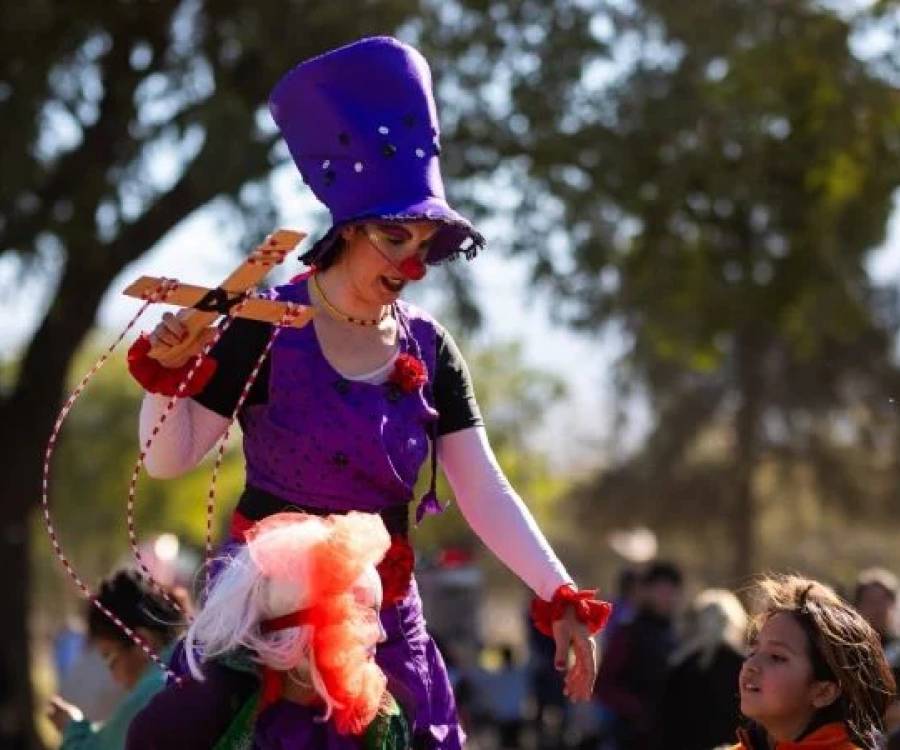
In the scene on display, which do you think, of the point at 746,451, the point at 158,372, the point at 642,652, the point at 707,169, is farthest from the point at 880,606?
the point at 746,451

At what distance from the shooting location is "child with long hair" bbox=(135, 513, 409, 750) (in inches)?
155

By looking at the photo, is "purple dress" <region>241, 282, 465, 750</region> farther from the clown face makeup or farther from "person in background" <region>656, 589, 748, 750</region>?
"person in background" <region>656, 589, 748, 750</region>

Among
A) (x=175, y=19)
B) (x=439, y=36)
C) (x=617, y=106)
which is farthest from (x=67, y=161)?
(x=617, y=106)

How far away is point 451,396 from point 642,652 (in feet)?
21.1

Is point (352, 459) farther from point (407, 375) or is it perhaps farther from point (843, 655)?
point (843, 655)

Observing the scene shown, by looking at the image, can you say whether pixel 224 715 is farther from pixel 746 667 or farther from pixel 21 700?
pixel 21 700

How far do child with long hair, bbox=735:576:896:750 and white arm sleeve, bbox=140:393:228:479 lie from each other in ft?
4.08

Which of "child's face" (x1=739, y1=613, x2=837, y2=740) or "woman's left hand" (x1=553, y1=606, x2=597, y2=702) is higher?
"woman's left hand" (x1=553, y1=606, x2=597, y2=702)

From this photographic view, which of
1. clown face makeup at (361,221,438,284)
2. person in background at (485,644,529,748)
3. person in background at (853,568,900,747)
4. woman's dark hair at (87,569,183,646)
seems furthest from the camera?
person in background at (485,644,529,748)

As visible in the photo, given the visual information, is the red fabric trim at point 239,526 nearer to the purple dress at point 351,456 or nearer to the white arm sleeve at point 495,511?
the purple dress at point 351,456

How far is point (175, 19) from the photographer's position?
45.5 ft

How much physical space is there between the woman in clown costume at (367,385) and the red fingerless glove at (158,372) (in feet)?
0.09

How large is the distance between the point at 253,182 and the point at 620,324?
382 cm

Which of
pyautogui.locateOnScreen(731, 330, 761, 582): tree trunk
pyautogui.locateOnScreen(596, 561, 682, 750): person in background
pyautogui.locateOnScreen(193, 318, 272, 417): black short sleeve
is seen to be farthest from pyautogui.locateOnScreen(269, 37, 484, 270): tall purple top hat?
pyautogui.locateOnScreen(731, 330, 761, 582): tree trunk
